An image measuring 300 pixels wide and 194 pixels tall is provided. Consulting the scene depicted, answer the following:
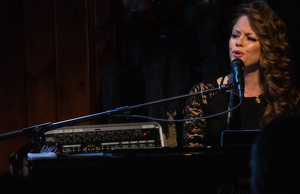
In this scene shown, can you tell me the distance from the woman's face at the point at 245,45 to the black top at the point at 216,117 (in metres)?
0.25

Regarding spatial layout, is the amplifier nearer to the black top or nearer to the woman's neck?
the black top

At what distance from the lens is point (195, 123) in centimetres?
188

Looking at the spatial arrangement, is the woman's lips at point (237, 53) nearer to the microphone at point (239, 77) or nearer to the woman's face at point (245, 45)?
the woman's face at point (245, 45)

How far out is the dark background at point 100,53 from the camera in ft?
6.89

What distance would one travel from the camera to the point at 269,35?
1.76 metres

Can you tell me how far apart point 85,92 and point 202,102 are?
80 cm

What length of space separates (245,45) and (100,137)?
0.94 metres

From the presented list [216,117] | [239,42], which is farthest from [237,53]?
[216,117]

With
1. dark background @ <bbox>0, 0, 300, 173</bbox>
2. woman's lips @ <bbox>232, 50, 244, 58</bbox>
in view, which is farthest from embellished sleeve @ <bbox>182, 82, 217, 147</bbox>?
woman's lips @ <bbox>232, 50, 244, 58</bbox>

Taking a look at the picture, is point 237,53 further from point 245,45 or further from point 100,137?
point 100,137

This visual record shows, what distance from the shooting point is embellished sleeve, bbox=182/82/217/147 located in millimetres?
1868

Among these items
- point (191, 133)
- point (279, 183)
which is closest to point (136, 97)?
point (191, 133)

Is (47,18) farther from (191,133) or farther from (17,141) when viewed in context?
(191,133)

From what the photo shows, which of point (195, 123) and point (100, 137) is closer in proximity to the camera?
point (100, 137)
